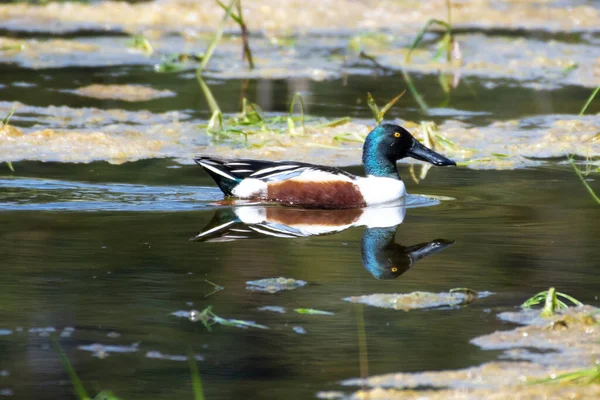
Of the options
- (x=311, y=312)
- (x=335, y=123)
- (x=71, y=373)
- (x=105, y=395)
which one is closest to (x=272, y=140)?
(x=335, y=123)

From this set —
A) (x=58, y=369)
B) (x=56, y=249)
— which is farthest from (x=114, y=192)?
(x=58, y=369)

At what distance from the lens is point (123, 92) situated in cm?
1273

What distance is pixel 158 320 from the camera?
4980 mm

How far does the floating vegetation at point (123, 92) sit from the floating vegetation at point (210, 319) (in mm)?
7503

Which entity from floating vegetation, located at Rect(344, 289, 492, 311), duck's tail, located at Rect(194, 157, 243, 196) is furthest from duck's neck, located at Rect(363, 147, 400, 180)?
floating vegetation, located at Rect(344, 289, 492, 311)

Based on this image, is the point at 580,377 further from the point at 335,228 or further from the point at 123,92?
the point at 123,92

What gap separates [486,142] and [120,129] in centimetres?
317

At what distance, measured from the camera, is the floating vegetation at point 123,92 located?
12.5 m

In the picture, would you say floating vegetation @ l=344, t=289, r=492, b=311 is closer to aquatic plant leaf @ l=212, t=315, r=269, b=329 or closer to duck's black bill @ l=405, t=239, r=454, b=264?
aquatic plant leaf @ l=212, t=315, r=269, b=329

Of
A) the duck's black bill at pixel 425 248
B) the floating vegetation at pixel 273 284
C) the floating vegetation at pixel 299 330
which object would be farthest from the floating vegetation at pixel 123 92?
the floating vegetation at pixel 299 330

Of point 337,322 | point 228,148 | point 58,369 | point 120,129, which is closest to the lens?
point 58,369

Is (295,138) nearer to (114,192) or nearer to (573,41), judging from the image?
(114,192)

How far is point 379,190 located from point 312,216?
0.63 meters

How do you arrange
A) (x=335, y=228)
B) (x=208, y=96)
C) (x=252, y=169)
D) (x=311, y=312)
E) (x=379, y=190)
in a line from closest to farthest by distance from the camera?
(x=311, y=312) < (x=335, y=228) < (x=252, y=169) < (x=379, y=190) < (x=208, y=96)
